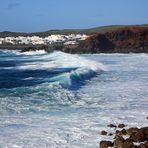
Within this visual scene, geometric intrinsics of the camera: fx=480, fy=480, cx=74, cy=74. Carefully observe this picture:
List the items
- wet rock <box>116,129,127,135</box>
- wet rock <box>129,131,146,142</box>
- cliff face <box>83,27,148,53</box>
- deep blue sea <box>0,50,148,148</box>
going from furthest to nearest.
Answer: cliff face <box>83,27,148,53</box>
wet rock <box>116,129,127,135</box>
deep blue sea <box>0,50,148,148</box>
wet rock <box>129,131,146,142</box>

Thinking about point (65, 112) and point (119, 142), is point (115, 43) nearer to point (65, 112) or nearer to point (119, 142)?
point (65, 112)

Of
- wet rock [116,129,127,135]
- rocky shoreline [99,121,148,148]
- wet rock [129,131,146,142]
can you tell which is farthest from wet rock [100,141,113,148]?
wet rock [116,129,127,135]

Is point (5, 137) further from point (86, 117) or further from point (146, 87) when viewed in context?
point (146, 87)

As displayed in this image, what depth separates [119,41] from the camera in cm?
7431

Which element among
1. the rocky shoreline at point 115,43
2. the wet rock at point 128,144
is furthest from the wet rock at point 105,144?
the rocky shoreline at point 115,43

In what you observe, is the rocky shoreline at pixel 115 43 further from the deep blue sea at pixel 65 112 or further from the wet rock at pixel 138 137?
the wet rock at pixel 138 137

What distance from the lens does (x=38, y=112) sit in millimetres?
14539

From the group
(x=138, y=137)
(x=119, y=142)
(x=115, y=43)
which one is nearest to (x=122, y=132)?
(x=138, y=137)

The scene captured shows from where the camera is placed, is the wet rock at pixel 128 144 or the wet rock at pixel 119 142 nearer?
the wet rock at pixel 128 144

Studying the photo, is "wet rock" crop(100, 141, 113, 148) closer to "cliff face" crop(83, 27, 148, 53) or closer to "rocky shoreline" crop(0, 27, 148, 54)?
"rocky shoreline" crop(0, 27, 148, 54)

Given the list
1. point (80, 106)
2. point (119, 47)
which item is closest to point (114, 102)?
point (80, 106)

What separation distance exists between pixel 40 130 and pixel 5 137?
1.17 metres

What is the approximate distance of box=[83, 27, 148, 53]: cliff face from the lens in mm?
71312

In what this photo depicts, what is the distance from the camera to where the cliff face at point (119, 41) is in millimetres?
71312
